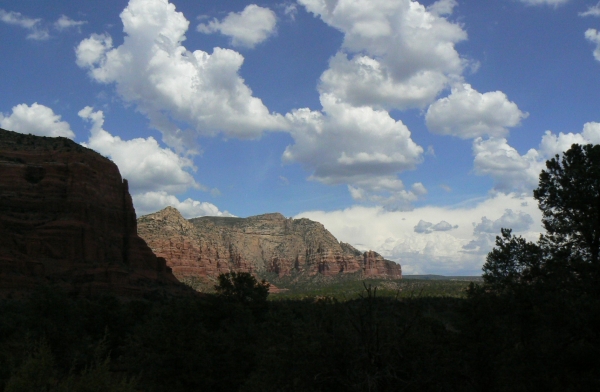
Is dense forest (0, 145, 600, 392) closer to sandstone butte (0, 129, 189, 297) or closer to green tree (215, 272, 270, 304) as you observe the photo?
green tree (215, 272, 270, 304)

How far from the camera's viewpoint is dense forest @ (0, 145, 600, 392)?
11914 mm

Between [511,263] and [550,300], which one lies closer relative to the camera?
[550,300]

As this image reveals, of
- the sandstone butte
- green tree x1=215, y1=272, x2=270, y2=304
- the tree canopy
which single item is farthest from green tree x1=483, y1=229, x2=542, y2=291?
the sandstone butte

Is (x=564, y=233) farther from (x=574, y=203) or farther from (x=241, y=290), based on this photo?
(x=241, y=290)

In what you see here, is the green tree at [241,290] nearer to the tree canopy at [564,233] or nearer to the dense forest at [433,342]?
the dense forest at [433,342]

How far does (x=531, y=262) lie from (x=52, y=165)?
273 feet

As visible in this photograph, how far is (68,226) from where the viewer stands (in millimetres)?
79500

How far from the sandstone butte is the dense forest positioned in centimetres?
4604

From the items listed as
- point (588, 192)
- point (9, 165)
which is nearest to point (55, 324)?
point (588, 192)

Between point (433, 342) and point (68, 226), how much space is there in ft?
257

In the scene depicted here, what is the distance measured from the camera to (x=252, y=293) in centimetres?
5062

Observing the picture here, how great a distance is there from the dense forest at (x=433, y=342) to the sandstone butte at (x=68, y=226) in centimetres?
4604

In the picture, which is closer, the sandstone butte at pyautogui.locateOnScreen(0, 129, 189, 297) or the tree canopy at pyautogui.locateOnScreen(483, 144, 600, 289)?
the tree canopy at pyautogui.locateOnScreen(483, 144, 600, 289)

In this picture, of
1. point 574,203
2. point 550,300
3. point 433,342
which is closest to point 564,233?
point 574,203
